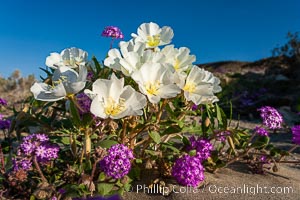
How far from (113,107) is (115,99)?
47mm

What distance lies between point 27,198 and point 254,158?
5.02 feet

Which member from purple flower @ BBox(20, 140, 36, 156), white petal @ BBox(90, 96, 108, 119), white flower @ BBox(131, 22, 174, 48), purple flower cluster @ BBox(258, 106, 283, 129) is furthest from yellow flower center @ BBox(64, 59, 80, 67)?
purple flower cluster @ BBox(258, 106, 283, 129)

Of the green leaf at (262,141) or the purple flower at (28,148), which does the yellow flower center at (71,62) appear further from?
the green leaf at (262,141)

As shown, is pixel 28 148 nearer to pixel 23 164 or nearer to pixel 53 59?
pixel 23 164

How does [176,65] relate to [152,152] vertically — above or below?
above

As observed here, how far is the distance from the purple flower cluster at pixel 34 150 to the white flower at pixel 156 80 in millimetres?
657

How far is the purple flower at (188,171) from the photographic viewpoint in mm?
2012

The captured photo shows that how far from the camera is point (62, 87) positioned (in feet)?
5.08

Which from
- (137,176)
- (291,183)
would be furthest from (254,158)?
(137,176)

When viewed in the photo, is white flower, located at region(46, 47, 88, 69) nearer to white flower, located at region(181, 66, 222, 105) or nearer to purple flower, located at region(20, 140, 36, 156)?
purple flower, located at region(20, 140, 36, 156)

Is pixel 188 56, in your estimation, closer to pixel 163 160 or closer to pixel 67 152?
pixel 163 160

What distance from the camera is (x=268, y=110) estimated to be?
2.37 m

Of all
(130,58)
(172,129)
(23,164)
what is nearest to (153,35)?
(130,58)

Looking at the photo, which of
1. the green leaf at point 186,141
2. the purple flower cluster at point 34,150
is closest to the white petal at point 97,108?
the purple flower cluster at point 34,150
